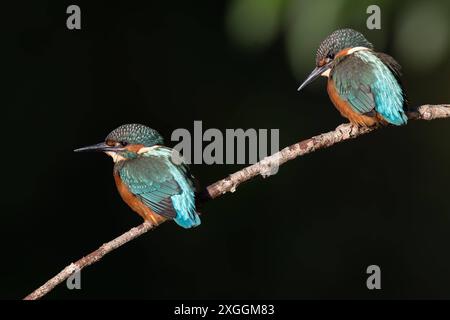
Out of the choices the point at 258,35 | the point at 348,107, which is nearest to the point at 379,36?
the point at 348,107

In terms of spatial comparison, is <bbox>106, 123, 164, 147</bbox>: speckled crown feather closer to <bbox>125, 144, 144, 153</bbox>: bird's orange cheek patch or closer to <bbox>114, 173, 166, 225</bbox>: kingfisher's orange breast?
<bbox>125, 144, 144, 153</bbox>: bird's orange cheek patch

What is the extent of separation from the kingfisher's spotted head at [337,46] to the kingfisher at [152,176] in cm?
70

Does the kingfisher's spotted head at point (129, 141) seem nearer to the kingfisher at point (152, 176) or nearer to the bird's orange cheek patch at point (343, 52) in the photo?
the kingfisher at point (152, 176)

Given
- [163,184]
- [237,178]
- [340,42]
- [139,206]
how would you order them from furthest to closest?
[340,42], [139,206], [163,184], [237,178]

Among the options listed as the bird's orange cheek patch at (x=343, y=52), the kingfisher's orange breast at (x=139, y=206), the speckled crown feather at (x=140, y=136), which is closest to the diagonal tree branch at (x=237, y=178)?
the kingfisher's orange breast at (x=139, y=206)

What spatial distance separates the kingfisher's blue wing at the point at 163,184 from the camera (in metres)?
2.69

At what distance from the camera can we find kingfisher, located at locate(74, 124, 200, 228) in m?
2.71

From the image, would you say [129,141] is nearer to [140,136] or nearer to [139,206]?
[140,136]

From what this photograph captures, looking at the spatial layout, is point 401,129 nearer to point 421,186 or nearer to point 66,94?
point 421,186

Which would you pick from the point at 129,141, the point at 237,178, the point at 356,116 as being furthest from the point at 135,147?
the point at 356,116

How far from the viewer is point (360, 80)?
313 centimetres

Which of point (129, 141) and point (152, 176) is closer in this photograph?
point (152, 176)

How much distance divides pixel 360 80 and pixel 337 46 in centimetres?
21

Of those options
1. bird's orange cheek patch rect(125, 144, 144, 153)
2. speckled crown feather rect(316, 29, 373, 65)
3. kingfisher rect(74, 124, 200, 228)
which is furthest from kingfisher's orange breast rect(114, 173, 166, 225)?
speckled crown feather rect(316, 29, 373, 65)
